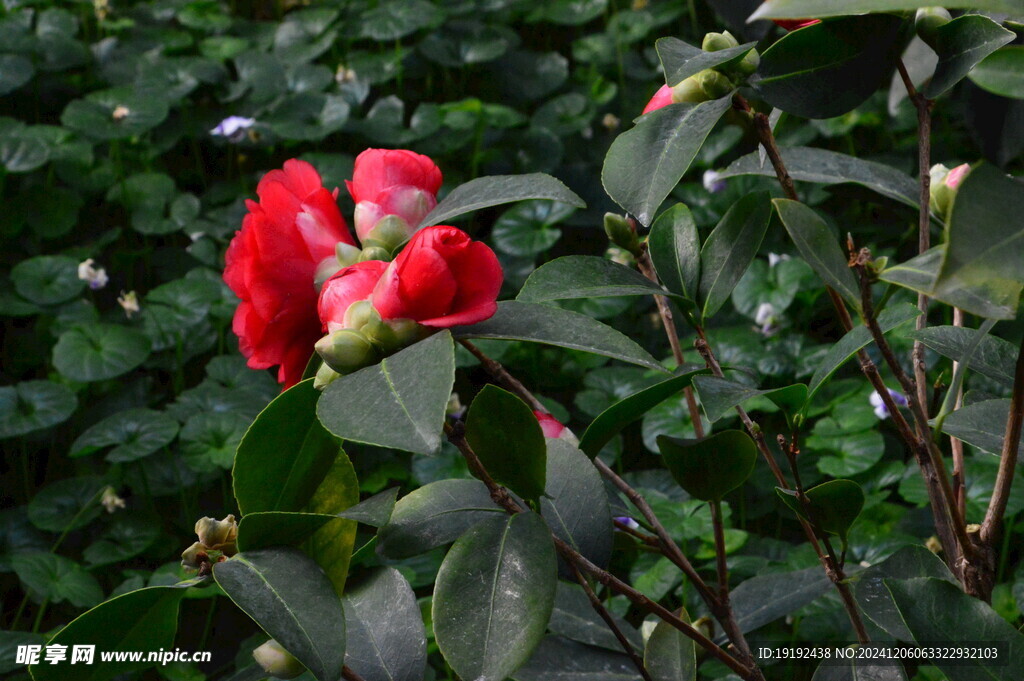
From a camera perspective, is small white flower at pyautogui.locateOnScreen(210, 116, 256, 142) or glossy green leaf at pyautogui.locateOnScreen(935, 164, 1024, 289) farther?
small white flower at pyautogui.locateOnScreen(210, 116, 256, 142)

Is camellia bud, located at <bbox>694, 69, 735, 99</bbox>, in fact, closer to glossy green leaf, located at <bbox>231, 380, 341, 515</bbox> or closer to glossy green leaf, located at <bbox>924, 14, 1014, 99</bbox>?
glossy green leaf, located at <bbox>924, 14, 1014, 99</bbox>

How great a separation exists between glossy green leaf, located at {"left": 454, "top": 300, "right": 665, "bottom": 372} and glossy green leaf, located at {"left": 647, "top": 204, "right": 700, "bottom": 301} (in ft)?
0.30

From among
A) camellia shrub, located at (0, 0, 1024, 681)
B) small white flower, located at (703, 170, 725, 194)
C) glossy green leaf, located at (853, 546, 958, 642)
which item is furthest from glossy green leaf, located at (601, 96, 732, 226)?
small white flower, located at (703, 170, 725, 194)

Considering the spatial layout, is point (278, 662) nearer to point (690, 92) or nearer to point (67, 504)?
point (690, 92)

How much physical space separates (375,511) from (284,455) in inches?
1.8

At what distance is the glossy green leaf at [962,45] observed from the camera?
0.37 m

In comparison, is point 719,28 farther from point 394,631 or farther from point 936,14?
point 394,631

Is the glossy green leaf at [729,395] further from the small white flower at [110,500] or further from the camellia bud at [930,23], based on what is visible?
the small white flower at [110,500]

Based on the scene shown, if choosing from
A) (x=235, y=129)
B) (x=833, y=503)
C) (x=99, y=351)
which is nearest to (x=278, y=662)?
(x=833, y=503)

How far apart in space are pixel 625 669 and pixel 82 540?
817mm

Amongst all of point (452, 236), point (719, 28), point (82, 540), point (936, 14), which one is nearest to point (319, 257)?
point (452, 236)

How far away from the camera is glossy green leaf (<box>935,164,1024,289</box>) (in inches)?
10.3

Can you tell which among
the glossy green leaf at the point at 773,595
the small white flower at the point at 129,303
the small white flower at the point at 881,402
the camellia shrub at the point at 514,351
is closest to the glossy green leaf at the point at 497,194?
the camellia shrub at the point at 514,351

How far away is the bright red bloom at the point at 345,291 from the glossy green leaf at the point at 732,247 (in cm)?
17
